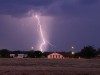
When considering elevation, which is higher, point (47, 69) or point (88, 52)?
point (88, 52)

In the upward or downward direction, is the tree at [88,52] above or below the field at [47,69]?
above

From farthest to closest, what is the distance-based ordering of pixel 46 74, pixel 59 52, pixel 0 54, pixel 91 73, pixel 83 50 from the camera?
A: 1. pixel 59 52
2. pixel 0 54
3. pixel 83 50
4. pixel 91 73
5. pixel 46 74

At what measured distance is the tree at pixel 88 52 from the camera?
531 ft

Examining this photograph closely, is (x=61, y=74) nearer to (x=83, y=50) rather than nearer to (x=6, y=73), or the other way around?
(x=6, y=73)

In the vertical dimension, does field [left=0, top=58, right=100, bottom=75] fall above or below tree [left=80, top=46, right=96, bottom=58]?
below

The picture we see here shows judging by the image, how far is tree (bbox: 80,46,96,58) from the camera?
531 feet

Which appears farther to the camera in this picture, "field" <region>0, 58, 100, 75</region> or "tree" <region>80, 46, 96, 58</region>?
"tree" <region>80, 46, 96, 58</region>

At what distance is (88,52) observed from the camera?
6378 inches

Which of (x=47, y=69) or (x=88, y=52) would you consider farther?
(x=88, y=52)

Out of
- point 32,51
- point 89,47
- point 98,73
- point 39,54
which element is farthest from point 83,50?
point 98,73

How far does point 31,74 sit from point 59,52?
15007 cm

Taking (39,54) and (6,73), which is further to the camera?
(39,54)

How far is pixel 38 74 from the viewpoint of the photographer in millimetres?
43531

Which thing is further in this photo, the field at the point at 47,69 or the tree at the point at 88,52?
the tree at the point at 88,52
